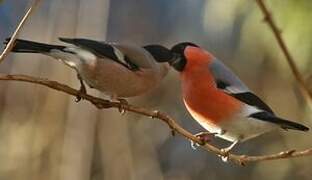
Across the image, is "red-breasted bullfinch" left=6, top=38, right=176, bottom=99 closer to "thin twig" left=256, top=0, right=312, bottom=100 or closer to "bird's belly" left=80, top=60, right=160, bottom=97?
"bird's belly" left=80, top=60, right=160, bottom=97

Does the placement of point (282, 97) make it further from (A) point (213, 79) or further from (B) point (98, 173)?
(A) point (213, 79)

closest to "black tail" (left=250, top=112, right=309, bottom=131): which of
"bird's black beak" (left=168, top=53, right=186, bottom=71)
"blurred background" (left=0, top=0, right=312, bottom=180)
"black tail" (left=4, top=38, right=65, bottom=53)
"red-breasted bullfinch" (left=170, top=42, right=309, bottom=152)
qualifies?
"red-breasted bullfinch" (left=170, top=42, right=309, bottom=152)

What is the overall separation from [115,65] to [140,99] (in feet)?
5.06

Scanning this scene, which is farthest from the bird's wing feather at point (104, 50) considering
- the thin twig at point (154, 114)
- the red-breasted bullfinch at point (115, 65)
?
the thin twig at point (154, 114)

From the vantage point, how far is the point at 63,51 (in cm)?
147

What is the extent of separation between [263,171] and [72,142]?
47.6 inches

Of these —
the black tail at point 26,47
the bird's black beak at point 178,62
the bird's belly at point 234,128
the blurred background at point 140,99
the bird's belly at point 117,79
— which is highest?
the black tail at point 26,47

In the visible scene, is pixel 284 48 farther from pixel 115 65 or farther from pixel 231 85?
pixel 231 85

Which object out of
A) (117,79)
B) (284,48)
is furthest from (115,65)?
(284,48)

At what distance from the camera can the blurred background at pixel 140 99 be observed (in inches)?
87.9

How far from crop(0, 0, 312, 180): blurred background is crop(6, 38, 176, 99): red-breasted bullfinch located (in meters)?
0.42

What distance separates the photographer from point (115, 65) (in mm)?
1584

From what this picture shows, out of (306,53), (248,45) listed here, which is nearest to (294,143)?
(248,45)

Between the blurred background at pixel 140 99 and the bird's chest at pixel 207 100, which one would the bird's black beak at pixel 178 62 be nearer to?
the bird's chest at pixel 207 100
